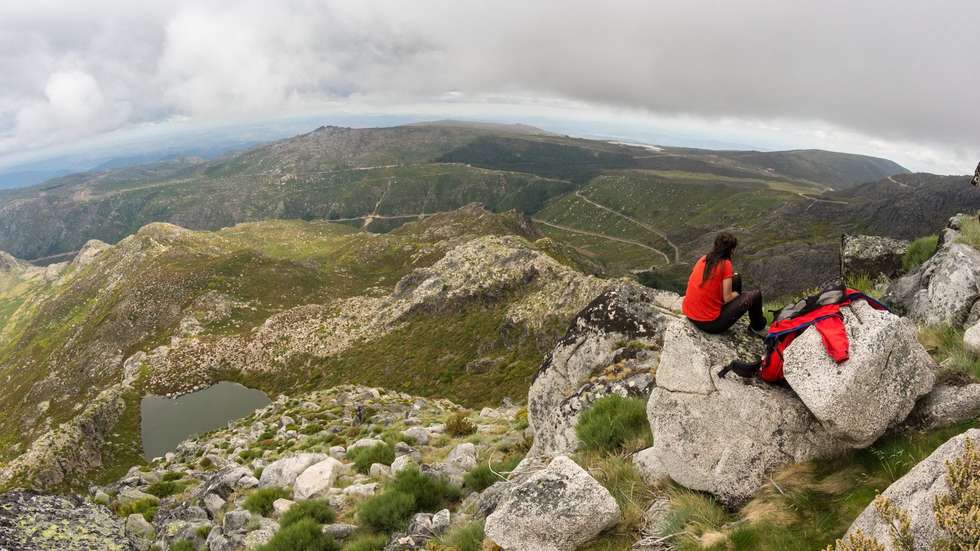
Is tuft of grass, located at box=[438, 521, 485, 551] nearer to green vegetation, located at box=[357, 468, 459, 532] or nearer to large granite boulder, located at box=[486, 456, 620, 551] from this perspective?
large granite boulder, located at box=[486, 456, 620, 551]

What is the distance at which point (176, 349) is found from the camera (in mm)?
95688

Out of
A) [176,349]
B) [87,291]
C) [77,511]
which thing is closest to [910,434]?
[77,511]

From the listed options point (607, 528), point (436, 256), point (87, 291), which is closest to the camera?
point (607, 528)

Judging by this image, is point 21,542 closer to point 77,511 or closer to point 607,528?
point 77,511

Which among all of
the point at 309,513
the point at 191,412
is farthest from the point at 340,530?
the point at 191,412

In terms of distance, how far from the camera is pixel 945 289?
10703 millimetres

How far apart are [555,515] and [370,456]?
39.6 feet

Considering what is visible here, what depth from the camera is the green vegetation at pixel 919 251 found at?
16.1m

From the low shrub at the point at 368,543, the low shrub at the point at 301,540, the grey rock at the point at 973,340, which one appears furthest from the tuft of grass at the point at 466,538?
the grey rock at the point at 973,340

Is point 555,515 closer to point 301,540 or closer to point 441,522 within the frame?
point 441,522

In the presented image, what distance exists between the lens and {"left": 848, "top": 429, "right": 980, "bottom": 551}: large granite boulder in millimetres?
4508

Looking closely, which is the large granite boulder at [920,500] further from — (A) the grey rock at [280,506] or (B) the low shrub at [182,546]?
(B) the low shrub at [182,546]

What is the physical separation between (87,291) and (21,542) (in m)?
210

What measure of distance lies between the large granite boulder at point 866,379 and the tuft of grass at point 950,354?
0.52 metres
